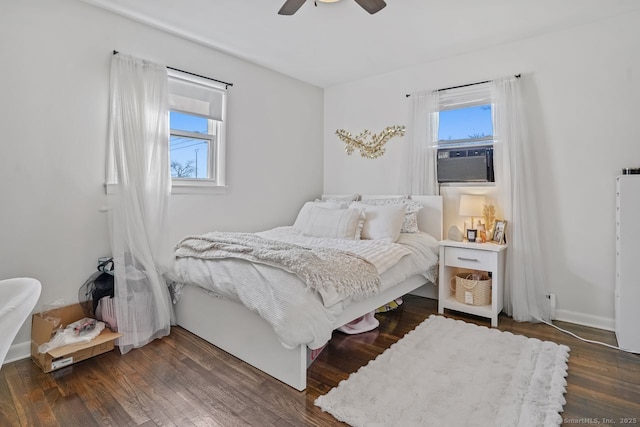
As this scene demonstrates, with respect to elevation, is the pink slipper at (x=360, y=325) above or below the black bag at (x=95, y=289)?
below

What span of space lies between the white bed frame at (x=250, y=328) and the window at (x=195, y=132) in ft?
3.76

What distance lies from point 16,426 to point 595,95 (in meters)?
4.38

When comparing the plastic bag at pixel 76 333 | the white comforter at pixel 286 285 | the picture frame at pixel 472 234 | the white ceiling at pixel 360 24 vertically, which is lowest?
the plastic bag at pixel 76 333

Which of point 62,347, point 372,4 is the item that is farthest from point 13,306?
point 372,4

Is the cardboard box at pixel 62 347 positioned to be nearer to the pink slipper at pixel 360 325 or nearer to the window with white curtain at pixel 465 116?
the pink slipper at pixel 360 325

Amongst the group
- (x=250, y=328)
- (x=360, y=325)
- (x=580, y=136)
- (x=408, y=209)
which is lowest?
(x=360, y=325)

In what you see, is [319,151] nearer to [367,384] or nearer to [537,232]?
[537,232]

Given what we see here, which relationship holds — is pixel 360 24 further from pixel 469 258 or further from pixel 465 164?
pixel 469 258

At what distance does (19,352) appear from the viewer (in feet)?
7.43

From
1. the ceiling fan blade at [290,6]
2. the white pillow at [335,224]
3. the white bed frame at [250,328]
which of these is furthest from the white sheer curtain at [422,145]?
the ceiling fan blade at [290,6]

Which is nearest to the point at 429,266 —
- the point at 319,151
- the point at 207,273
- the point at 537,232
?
the point at 537,232

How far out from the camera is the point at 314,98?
15.0 feet

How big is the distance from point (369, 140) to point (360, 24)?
1502 mm

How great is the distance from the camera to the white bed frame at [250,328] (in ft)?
6.33
